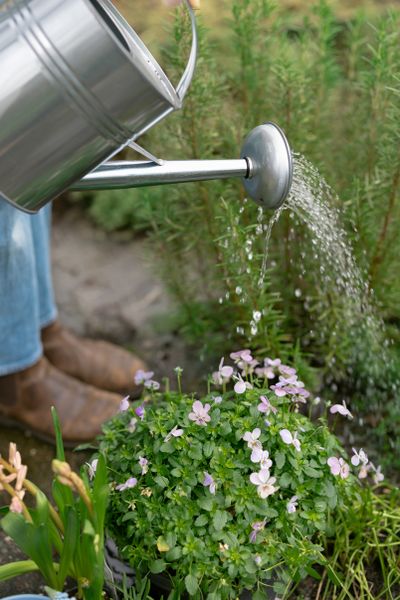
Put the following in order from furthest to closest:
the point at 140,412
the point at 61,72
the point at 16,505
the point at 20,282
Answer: the point at 20,282 < the point at 140,412 < the point at 16,505 < the point at 61,72

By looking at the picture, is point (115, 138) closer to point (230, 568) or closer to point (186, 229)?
point (230, 568)

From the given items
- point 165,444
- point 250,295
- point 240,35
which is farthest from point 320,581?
point 240,35

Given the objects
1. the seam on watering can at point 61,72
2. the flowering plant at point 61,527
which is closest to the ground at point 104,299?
the flowering plant at point 61,527

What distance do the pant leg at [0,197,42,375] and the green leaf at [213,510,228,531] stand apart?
0.82 metres

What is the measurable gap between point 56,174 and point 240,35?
1.01 meters

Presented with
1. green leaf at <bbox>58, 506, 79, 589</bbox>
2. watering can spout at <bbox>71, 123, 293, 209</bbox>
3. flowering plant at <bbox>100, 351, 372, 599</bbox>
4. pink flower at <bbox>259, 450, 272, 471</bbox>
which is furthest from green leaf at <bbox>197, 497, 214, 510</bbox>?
watering can spout at <bbox>71, 123, 293, 209</bbox>

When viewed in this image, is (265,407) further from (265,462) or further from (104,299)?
(104,299)

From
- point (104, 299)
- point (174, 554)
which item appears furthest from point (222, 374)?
point (104, 299)

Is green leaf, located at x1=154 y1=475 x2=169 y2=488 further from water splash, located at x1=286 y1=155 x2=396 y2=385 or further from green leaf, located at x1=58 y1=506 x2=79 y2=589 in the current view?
water splash, located at x1=286 y1=155 x2=396 y2=385

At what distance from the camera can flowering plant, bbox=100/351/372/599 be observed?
1.34 meters

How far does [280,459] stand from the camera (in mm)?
1394

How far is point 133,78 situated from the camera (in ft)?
3.48

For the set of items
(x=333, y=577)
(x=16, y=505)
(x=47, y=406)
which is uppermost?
(x=16, y=505)

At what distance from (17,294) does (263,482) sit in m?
0.86
